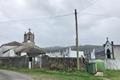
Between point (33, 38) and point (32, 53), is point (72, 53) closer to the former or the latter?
point (33, 38)

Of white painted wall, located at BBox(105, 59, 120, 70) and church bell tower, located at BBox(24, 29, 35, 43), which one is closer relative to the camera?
white painted wall, located at BBox(105, 59, 120, 70)

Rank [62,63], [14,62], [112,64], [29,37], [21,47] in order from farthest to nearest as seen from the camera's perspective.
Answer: [29,37] < [21,47] < [14,62] < [112,64] < [62,63]

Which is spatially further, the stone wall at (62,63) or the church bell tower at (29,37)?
the church bell tower at (29,37)

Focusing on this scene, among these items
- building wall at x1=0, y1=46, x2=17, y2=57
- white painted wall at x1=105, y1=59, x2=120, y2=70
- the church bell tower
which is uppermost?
the church bell tower

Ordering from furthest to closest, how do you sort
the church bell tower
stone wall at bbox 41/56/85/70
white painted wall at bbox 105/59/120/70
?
the church bell tower
white painted wall at bbox 105/59/120/70
stone wall at bbox 41/56/85/70

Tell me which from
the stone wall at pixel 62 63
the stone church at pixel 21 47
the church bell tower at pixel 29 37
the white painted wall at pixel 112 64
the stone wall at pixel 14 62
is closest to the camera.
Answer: the stone wall at pixel 62 63

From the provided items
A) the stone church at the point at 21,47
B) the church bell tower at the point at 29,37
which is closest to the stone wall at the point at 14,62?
the stone church at the point at 21,47

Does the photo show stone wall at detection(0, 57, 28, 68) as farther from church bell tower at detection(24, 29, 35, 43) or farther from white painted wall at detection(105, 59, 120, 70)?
church bell tower at detection(24, 29, 35, 43)

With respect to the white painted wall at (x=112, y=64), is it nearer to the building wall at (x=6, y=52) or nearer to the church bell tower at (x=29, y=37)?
the building wall at (x=6, y=52)

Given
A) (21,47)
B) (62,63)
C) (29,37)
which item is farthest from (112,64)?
(29,37)

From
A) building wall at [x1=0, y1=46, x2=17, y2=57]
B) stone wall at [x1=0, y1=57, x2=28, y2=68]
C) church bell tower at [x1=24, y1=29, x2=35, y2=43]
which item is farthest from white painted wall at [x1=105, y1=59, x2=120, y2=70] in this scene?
church bell tower at [x1=24, y1=29, x2=35, y2=43]

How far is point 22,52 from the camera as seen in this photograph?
62.8 meters

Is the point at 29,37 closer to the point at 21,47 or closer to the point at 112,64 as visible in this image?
the point at 21,47

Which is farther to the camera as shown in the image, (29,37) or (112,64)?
(29,37)
